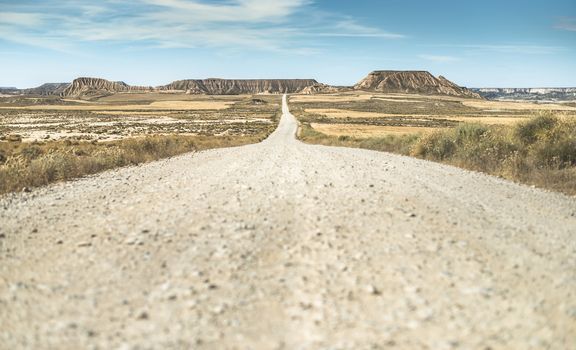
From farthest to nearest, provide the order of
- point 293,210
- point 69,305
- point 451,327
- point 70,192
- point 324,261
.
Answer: point 70,192 < point 293,210 < point 324,261 < point 69,305 < point 451,327

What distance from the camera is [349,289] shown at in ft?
17.2

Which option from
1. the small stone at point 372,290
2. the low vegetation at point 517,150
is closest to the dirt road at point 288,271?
the small stone at point 372,290

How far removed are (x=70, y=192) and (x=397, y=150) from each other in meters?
20.0

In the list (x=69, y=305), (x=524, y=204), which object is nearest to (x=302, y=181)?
(x=524, y=204)

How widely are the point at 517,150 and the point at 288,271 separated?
53.0 feet

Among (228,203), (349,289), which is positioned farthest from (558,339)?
(228,203)

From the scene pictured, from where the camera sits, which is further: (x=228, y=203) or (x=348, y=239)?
(x=228, y=203)

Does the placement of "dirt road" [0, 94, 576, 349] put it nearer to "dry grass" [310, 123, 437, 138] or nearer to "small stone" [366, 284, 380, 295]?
"small stone" [366, 284, 380, 295]

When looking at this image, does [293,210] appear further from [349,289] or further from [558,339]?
[558,339]

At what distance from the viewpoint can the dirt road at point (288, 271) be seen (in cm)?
431

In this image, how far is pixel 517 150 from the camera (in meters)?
18.9

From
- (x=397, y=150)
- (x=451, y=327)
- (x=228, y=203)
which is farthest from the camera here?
(x=397, y=150)

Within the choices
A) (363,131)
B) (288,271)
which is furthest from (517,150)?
(363,131)

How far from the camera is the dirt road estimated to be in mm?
4309
